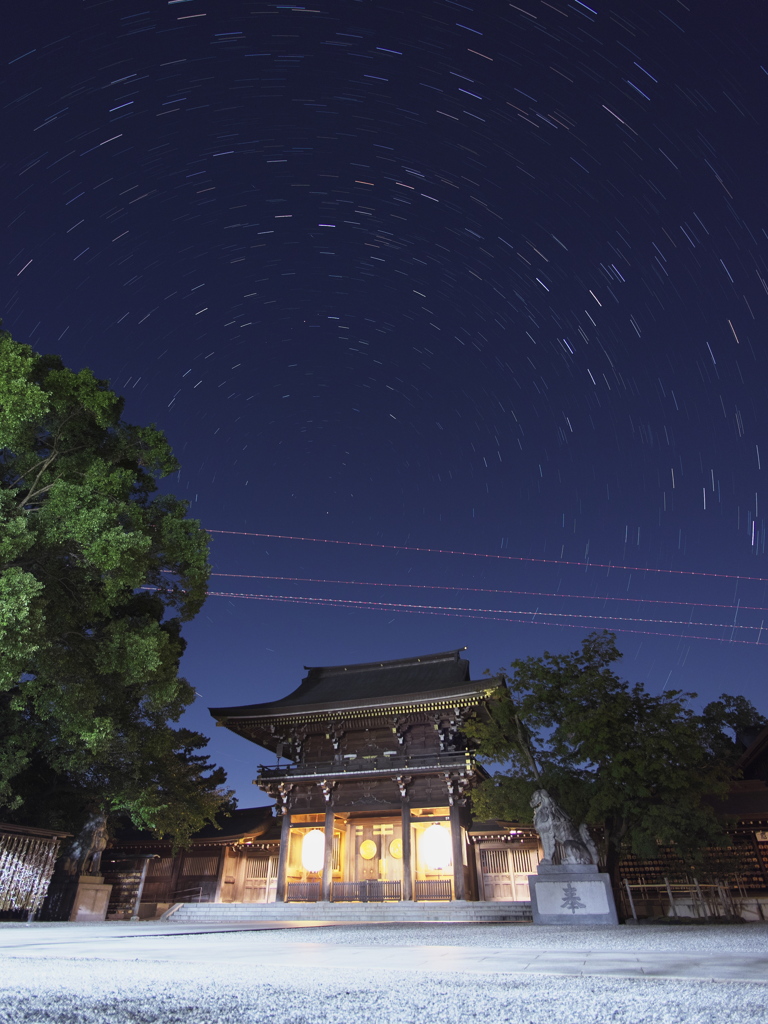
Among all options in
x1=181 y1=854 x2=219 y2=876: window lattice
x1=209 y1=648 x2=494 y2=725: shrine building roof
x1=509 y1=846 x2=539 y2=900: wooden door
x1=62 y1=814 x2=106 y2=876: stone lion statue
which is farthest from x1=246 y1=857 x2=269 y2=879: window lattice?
x1=509 y1=846 x2=539 y2=900: wooden door

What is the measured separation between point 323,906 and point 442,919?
4.11 m

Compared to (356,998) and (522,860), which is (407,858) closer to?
(522,860)

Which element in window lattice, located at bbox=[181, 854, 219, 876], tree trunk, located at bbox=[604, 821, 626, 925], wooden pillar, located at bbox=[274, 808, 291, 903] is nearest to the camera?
tree trunk, located at bbox=[604, 821, 626, 925]

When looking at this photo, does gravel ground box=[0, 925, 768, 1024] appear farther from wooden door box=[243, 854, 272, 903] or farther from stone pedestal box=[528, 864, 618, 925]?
wooden door box=[243, 854, 272, 903]

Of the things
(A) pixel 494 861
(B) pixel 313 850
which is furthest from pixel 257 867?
(A) pixel 494 861

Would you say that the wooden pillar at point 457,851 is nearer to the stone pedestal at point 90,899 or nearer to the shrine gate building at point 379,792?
the shrine gate building at point 379,792

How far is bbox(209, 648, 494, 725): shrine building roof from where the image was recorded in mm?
22031

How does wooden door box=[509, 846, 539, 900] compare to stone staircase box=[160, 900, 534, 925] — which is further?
wooden door box=[509, 846, 539, 900]

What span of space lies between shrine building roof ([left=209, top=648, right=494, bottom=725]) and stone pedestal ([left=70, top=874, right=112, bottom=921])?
7.14m

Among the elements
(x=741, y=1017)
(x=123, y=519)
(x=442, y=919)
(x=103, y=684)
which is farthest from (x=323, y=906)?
(x=741, y=1017)

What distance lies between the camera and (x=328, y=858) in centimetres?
2134

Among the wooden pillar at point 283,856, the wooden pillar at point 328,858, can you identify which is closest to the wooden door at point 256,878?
the wooden pillar at point 283,856

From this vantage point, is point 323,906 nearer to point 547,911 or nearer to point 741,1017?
point 547,911

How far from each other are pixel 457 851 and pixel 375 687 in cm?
799
